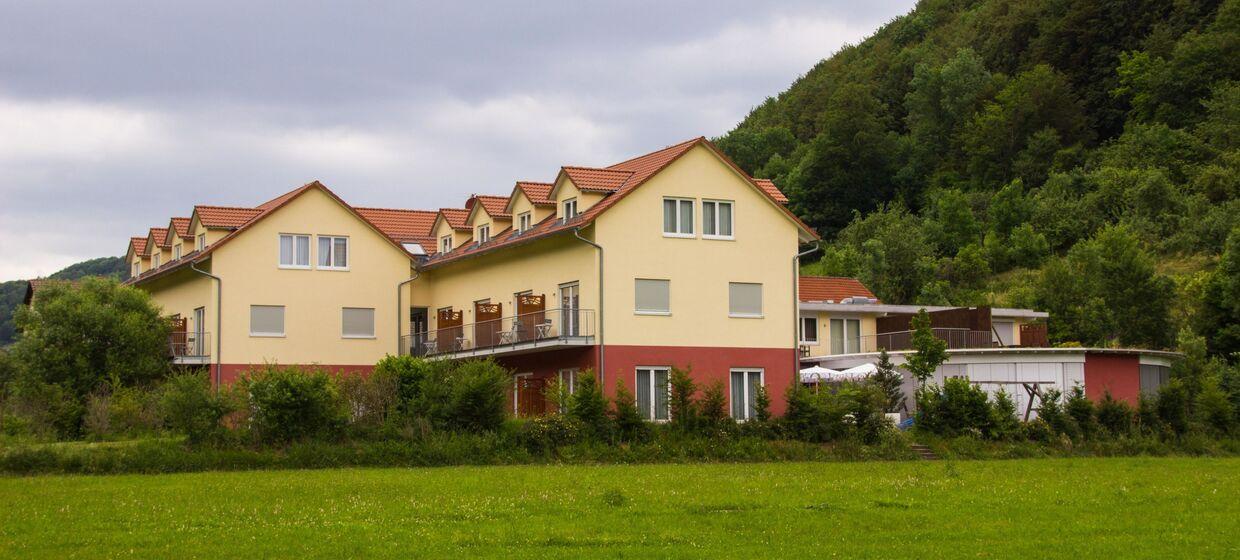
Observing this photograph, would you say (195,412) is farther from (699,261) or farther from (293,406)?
(699,261)

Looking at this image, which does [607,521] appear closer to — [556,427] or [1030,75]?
[556,427]

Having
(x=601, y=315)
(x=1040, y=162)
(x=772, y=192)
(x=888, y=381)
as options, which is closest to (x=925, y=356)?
(x=888, y=381)

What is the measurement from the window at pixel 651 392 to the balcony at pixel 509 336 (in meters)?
2.07

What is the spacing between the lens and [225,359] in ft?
169

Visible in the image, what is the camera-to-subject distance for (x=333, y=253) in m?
54.0

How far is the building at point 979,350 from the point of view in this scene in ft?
168

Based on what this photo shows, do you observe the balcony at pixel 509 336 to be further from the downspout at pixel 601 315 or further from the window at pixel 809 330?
the window at pixel 809 330

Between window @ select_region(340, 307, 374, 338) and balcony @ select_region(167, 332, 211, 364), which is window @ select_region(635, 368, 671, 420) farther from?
balcony @ select_region(167, 332, 211, 364)

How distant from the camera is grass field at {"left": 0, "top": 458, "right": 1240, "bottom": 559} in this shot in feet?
63.4

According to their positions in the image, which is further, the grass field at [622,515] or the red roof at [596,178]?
the red roof at [596,178]

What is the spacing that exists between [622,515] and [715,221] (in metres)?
25.3

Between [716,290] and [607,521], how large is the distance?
992 inches

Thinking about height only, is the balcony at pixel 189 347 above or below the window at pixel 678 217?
below

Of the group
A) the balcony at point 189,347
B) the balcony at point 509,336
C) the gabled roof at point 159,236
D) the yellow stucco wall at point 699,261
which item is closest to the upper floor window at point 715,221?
the yellow stucco wall at point 699,261
